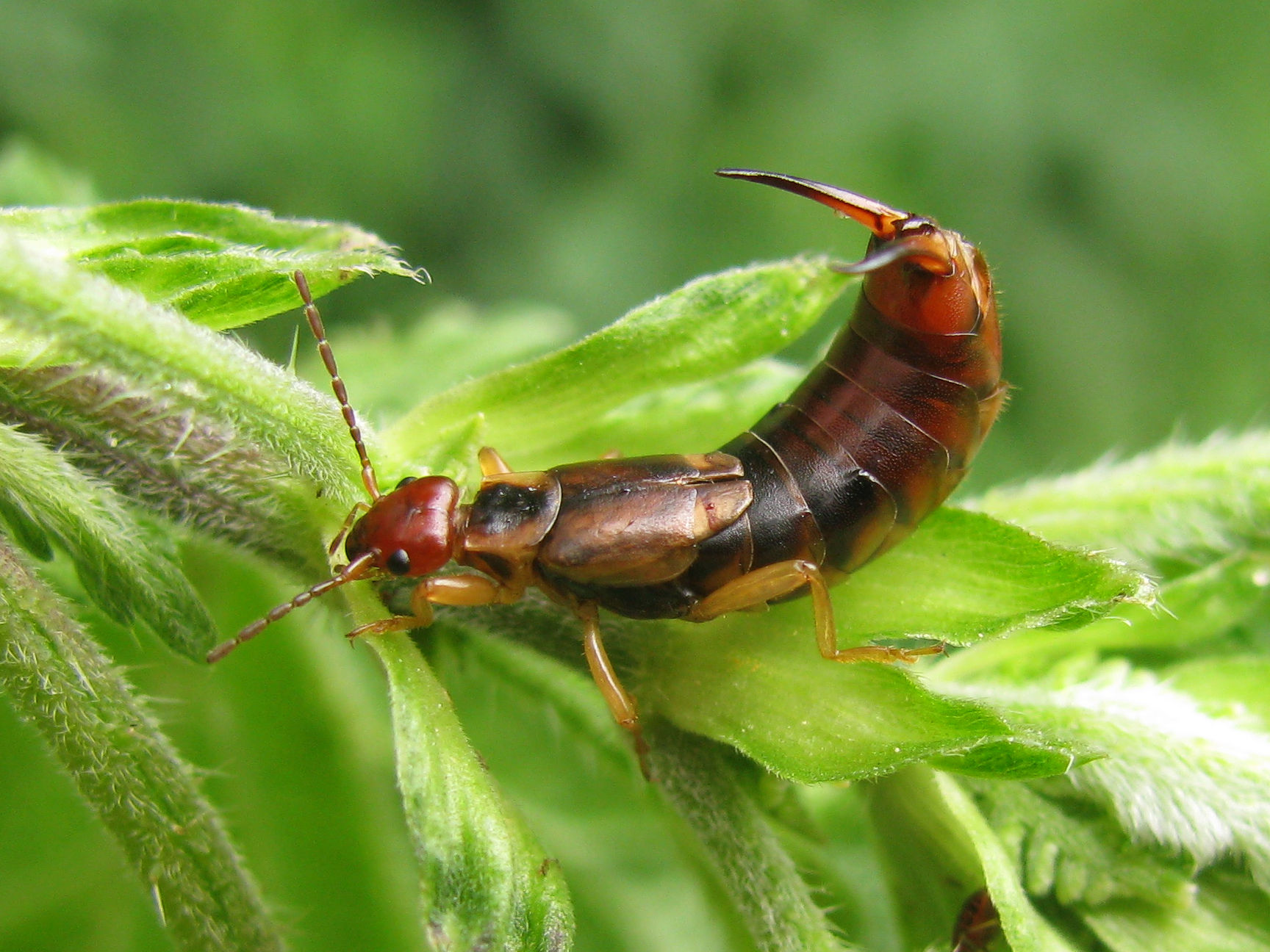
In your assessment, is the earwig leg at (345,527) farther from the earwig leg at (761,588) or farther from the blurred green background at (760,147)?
the blurred green background at (760,147)

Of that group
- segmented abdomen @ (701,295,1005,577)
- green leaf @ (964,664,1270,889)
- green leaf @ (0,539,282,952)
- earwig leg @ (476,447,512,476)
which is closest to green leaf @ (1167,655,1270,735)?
green leaf @ (964,664,1270,889)

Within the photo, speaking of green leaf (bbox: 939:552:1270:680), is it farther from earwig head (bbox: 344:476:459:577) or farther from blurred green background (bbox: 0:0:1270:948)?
blurred green background (bbox: 0:0:1270:948)

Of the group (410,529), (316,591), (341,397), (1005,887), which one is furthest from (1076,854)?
(341,397)

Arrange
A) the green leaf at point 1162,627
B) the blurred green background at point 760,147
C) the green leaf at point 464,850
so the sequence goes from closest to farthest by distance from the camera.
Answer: the green leaf at point 464,850, the green leaf at point 1162,627, the blurred green background at point 760,147

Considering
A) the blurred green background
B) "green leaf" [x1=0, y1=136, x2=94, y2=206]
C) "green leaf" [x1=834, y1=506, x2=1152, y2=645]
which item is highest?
the blurred green background

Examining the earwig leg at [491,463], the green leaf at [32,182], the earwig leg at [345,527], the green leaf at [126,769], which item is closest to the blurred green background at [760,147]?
the green leaf at [32,182]
